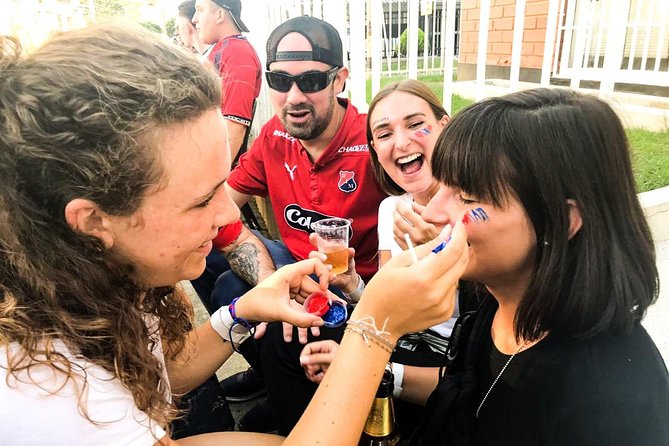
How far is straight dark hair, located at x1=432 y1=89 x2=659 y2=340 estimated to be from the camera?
1347mm

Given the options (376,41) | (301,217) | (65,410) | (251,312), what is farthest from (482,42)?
(65,410)

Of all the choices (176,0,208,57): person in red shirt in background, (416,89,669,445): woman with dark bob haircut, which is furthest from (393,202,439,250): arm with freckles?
(176,0,208,57): person in red shirt in background

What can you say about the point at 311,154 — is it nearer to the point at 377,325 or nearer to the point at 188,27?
the point at 377,325

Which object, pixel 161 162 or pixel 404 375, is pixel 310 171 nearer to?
pixel 404 375

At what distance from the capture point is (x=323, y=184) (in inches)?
129

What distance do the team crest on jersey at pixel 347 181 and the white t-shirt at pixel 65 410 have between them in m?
2.08

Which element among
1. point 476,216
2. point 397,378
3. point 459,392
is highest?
point 476,216

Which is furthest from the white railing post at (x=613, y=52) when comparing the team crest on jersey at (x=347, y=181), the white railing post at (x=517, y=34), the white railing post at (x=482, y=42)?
the team crest on jersey at (x=347, y=181)

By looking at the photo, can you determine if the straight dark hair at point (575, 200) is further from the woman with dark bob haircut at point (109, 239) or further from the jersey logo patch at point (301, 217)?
the jersey logo patch at point (301, 217)

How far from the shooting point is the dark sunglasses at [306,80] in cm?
332

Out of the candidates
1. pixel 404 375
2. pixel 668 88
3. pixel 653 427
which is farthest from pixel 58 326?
pixel 668 88

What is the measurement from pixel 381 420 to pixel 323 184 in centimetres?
185

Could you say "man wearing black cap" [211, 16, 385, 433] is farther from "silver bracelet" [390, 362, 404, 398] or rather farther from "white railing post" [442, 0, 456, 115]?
"silver bracelet" [390, 362, 404, 398]

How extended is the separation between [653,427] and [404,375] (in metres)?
1.05
